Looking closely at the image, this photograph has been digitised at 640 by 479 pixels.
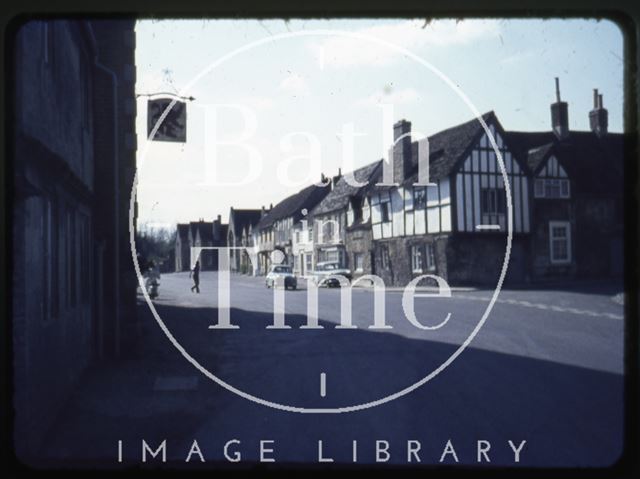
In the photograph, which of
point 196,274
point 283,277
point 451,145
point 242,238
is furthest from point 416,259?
point 196,274

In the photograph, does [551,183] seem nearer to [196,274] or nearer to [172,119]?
[172,119]

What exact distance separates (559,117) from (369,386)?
3.06 metres

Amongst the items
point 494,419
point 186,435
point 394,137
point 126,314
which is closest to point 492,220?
point 394,137

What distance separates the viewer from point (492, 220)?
11.3 ft

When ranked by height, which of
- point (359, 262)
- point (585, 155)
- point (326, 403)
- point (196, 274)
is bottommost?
point (326, 403)

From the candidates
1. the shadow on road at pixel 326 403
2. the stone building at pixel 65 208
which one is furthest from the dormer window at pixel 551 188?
the stone building at pixel 65 208

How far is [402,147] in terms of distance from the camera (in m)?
3.39

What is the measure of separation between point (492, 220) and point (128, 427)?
228 cm

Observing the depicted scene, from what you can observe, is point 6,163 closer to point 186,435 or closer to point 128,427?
point 128,427

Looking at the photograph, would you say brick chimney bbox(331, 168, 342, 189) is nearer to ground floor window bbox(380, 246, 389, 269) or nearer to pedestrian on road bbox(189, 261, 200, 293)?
ground floor window bbox(380, 246, 389, 269)

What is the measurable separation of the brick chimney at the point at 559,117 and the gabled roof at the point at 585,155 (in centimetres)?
4

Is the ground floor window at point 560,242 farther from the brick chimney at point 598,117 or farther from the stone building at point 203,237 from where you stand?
the stone building at point 203,237

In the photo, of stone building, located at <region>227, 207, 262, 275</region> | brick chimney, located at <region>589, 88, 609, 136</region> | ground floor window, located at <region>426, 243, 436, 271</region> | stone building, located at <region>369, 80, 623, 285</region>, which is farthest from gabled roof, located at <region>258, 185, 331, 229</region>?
brick chimney, located at <region>589, 88, 609, 136</region>

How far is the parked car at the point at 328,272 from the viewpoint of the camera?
411 cm
